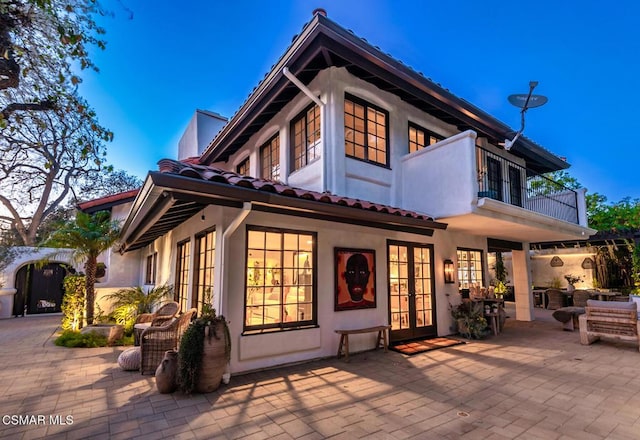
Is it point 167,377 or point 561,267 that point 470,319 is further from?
point 561,267

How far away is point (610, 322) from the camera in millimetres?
7484

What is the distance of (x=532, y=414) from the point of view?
3.94m

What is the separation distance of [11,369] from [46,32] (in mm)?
5783

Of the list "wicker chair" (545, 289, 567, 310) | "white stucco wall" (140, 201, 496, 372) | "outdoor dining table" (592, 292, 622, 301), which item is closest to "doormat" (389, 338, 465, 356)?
"white stucco wall" (140, 201, 496, 372)

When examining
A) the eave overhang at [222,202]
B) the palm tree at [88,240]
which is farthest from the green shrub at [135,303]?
the eave overhang at [222,202]

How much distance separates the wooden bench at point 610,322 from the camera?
721 centimetres

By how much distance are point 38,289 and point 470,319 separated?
1659cm

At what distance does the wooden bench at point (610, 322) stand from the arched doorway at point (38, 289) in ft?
58.1

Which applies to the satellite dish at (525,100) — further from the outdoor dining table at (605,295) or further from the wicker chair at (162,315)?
the wicker chair at (162,315)

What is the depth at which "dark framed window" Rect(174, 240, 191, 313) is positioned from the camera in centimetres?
771

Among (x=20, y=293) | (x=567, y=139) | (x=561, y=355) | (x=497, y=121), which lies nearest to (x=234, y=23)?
→ (x=497, y=121)

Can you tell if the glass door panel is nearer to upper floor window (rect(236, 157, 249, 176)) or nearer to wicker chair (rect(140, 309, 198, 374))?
wicker chair (rect(140, 309, 198, 374))

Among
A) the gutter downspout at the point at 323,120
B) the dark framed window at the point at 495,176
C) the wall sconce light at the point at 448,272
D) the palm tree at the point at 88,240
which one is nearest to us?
the gutter downspout at the point at 323,120

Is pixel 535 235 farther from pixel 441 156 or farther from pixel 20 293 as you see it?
pixel 20 293
